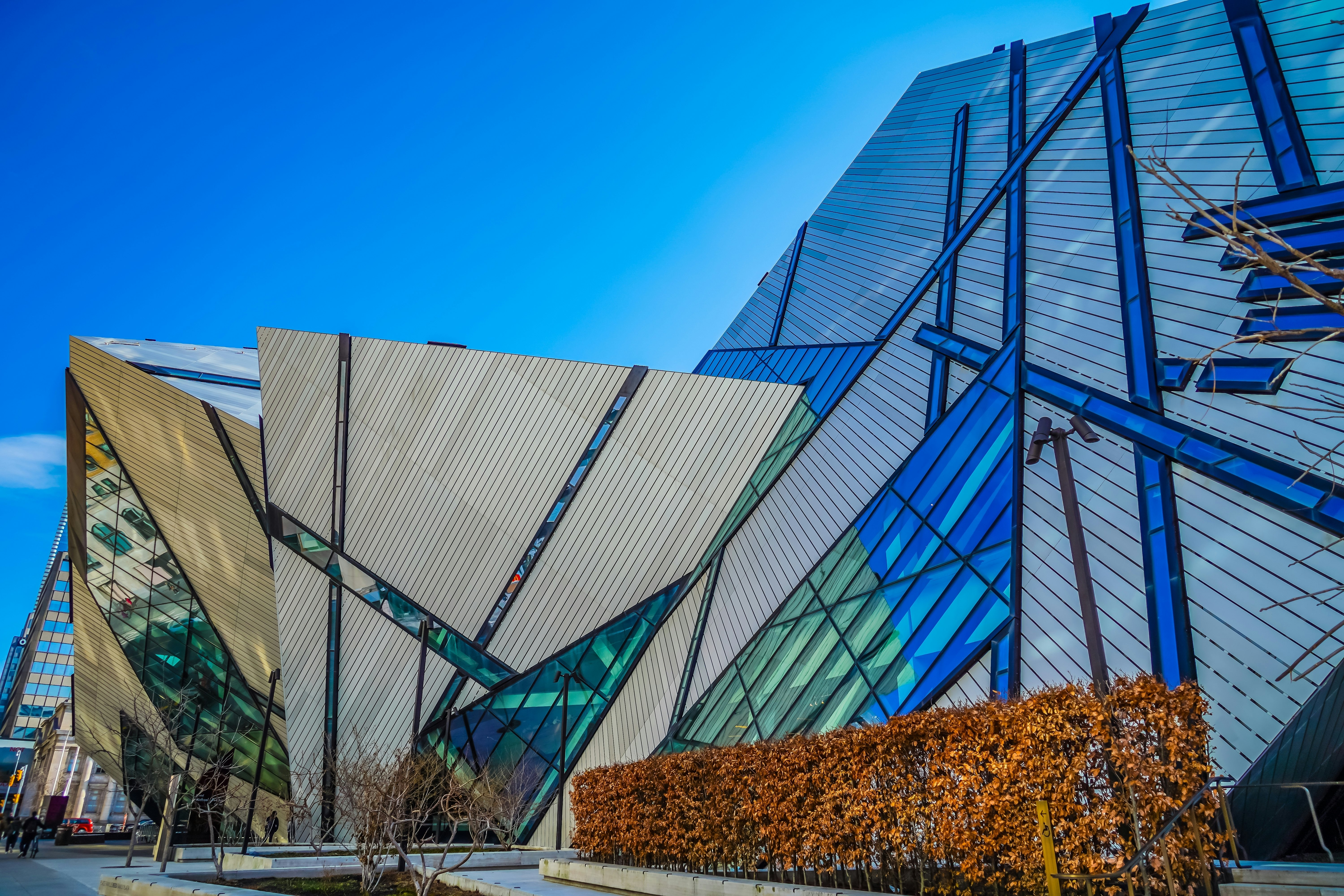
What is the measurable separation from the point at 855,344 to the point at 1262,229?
24.9 metres

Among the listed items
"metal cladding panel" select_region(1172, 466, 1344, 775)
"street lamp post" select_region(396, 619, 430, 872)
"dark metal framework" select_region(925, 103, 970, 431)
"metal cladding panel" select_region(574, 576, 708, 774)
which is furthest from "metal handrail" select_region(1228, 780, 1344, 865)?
"street lamp post" select_region(396, 619, 430, 872)

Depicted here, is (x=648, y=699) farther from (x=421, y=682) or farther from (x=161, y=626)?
(x=161, y=626)

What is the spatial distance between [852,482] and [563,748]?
37.3 ft

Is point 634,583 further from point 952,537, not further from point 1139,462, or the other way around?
point 1139,462

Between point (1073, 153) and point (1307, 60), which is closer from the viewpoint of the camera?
point (1307, 60)

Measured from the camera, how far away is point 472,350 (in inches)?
1116

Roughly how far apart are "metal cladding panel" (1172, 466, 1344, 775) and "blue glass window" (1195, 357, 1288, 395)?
1.73 m

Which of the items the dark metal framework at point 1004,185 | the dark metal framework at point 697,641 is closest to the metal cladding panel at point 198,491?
the dark metal framework at point 697,641

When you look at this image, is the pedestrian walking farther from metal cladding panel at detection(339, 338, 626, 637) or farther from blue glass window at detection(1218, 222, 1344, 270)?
blue glass window at detection(1218, 222, 1344, 270)

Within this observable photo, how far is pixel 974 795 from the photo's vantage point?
9.12 meters

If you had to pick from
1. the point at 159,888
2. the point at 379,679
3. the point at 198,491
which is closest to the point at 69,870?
the point at 379,679

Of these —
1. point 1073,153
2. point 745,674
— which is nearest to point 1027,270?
point 1073,153

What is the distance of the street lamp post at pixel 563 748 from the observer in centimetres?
2389

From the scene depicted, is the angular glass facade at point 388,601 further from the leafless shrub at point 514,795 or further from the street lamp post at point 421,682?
the leafless shrub at point 514,795
